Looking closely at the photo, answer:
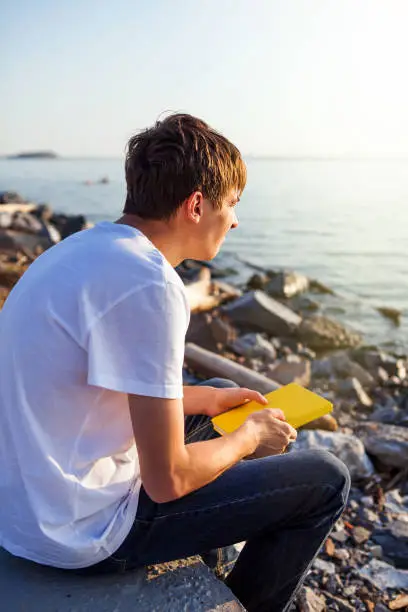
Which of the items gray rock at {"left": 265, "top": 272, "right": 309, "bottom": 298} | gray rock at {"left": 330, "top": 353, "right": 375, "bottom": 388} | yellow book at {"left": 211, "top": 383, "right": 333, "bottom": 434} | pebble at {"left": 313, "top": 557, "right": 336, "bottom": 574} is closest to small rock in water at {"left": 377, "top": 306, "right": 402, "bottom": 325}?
gray rock at {"left": 265, "top": 272, "right": 309, "bottom": 298}

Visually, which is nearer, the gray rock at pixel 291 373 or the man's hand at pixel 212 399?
the man's hand at pixel 212 399

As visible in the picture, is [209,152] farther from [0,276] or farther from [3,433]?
[0,276]

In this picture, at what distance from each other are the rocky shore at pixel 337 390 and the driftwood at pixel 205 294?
2cm

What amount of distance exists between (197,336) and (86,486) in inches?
214

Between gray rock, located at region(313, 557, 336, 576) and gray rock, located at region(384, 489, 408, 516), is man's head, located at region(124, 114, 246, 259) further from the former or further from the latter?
gray rock, located at region(384, 489, 408, 516)

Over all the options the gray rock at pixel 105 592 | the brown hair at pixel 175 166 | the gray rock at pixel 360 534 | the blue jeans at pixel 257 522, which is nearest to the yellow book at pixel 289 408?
the blue jeans at pixel 257 522

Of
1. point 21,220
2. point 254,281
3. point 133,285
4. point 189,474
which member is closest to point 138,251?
point 133,285

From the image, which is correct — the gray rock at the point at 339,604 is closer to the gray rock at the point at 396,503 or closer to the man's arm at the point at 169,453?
the gray rock at the point at 396,503

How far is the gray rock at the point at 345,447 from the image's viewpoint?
4.58 meters

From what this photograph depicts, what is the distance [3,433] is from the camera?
213 centimetres

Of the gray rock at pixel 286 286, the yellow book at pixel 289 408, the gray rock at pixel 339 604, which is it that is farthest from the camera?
the gray rock at pixel 286 286

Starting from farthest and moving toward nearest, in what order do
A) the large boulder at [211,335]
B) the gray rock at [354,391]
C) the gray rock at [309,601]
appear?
the large boulder at [211,335] → the gray rock at [354,391] → the gray rock at [309,601]

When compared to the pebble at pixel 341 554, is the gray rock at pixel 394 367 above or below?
below

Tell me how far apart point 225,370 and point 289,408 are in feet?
10.7
